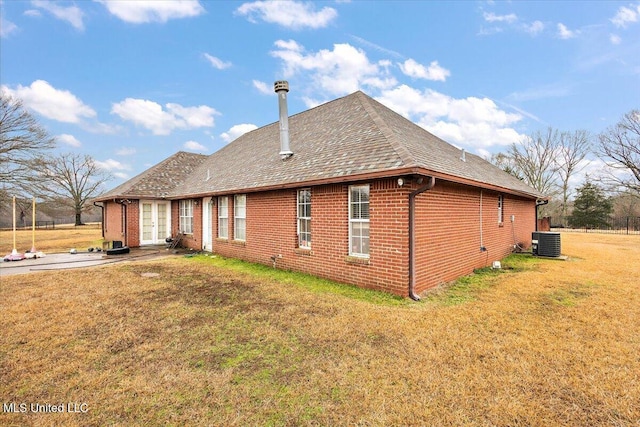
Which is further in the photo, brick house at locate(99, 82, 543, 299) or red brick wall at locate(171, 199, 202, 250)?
red brick wall at locate(171, 199, 202, 250)

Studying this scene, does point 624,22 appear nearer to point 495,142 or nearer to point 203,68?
point 203,68

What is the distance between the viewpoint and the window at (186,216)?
1479 centimetres

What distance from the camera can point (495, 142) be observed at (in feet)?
124

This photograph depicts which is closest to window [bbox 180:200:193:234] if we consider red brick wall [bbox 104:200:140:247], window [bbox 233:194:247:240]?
red brick wall [bbox 104:200:140:247]

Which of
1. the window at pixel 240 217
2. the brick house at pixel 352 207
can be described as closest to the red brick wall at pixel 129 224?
the brick house at pixel 352 207

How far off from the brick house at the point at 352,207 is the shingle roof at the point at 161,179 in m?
0.29

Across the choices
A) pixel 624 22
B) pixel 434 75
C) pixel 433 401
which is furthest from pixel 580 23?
pixel 433 401

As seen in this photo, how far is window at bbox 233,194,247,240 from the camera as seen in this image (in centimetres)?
1107

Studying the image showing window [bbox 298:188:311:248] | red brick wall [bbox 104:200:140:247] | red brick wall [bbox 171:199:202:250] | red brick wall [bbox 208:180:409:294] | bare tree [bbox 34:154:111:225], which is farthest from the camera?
bare tree [bbox 34:154:111:225]

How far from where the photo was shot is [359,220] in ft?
23.2

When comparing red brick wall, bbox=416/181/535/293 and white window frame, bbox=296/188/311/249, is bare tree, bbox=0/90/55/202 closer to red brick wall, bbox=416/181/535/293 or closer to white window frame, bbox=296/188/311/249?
white window frame, bbox=296/188/311/249

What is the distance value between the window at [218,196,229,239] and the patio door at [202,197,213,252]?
0.71m

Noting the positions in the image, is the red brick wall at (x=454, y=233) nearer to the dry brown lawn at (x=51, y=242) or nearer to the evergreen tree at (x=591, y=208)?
the dry brown lawn at (x=51, y=242)

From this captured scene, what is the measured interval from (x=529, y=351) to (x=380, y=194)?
3.81 metres
